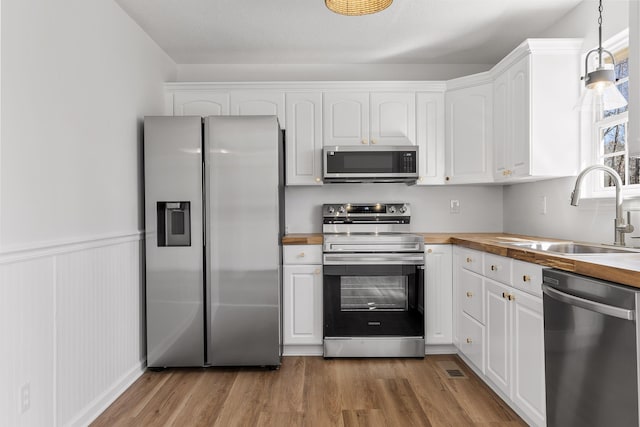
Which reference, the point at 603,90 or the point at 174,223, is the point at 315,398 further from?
the point at 603,90

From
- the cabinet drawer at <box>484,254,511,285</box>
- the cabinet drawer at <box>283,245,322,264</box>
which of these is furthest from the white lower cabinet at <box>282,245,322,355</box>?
the cabinet drawer at <box>484,254,511,285</box>

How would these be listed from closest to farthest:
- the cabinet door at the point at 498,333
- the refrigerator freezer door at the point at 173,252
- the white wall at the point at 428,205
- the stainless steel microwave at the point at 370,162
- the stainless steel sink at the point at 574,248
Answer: the stainless steel sink at the point at 574,248, the cabinet door at the point at 498,333, the refrigerator freezer door at the point at 173,252, the stainless steel microwave at the point at 370,162, the white wall at the point at 428,205

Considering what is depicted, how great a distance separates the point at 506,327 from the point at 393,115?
1955mm

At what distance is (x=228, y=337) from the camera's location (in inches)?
117

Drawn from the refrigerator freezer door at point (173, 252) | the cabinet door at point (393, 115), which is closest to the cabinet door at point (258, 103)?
the refrigerator freezer door at point (173, 252)

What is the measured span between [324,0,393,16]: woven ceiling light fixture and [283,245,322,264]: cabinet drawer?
5.55 ft

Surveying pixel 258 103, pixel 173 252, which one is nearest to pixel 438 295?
pixel 173 252

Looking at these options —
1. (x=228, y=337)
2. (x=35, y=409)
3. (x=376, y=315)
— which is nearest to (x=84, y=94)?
(x=35, y=409)

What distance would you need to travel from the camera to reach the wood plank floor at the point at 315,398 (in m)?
2.26

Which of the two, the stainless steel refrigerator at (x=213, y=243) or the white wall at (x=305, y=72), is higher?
the white wall at (x=305, y=72)

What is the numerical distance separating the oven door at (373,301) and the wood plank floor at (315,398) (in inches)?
9.6

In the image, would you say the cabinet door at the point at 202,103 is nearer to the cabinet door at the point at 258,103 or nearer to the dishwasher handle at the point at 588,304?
the cabinet door at the point at 258,103

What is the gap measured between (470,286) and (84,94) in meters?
2.68

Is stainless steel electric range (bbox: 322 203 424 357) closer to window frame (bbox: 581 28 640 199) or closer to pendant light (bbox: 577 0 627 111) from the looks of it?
window frame (bbox: 581 28 640 199)
